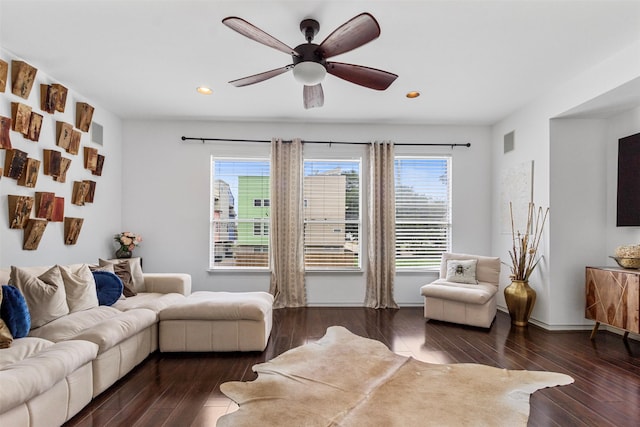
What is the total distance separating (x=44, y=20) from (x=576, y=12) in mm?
4125

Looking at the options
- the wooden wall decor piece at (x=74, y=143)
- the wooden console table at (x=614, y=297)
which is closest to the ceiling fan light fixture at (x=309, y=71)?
the wooden wall decor piece at (x=74, y=143)

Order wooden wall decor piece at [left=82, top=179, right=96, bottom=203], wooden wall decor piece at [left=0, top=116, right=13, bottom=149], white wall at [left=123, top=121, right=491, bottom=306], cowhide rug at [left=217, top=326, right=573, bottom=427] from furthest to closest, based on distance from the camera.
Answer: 1. white wall at [left=123, top=121, right=491, bottom=306]
2. wooden wall decor piece at [left=82, top=179, right=96, bottom=203]
3. wooden wall decor piece at [left=0, top=116, right=13, bottom=149]
4. cowhide rug at [left=217, top=326, right=573, bottom=427]

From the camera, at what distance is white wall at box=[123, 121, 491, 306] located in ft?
17.2

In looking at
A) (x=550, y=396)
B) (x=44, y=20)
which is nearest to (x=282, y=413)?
(x=550, y=396)

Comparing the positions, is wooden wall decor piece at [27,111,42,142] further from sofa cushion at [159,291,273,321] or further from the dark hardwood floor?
the dark hardwood floor

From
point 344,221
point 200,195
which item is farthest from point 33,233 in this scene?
point 344,221

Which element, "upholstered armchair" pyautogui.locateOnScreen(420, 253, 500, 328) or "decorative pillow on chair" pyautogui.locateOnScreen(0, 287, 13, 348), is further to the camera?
"upholstered armchair" pyautogui.locateOnScreen(420, 253, 500, 328)

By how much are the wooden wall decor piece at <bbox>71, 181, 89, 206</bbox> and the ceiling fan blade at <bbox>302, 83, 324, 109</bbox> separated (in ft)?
9.84

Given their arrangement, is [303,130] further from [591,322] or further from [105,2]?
[591,322]

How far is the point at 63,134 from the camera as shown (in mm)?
3844

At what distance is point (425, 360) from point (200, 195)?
3933 mm

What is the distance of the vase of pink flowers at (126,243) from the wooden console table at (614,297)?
576cm

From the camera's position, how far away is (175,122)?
17.4 ft

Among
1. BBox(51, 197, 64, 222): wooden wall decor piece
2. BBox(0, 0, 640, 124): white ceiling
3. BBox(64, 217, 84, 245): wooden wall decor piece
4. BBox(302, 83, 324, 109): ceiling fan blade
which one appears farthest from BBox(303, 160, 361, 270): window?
BBox(51, 197, 64, 222): wooden wall decor piece
